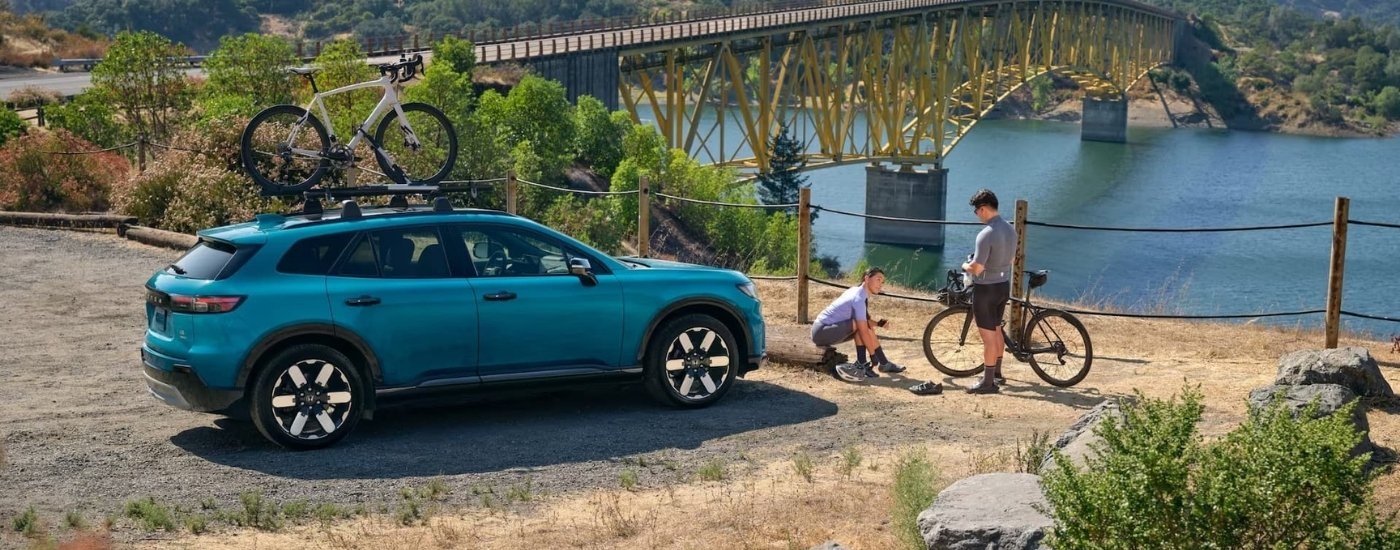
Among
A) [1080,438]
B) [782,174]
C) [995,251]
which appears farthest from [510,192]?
[782,174]

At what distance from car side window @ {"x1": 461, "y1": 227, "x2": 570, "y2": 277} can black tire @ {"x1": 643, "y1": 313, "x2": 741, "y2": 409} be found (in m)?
0.94

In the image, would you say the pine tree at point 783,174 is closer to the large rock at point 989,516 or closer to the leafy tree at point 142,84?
the leafy tree at point 142,84

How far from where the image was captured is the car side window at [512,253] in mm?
10383

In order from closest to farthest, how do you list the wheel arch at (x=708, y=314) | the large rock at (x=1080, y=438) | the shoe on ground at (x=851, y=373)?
the large rock at (x=1080, y=438)
the wheel arch at (x=708, y=314)
the shoe on ground at (x=851, y=373)

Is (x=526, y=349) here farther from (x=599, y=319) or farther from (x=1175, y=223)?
(x=1175, y=223)

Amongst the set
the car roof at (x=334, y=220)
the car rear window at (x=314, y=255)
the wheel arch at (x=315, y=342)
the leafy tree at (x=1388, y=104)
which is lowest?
the wheel arch at (x=315, y=342)

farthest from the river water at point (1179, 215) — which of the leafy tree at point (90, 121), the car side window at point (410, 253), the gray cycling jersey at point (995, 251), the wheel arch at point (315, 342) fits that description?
the leafy tree at point (90, 121)

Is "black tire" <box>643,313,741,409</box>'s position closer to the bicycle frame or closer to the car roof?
the car roof

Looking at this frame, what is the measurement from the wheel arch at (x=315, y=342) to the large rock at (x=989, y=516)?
13.3 feet

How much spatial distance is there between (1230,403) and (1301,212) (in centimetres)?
5977

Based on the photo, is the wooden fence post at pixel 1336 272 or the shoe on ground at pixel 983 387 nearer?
the shoe on ground at pixel 983 387

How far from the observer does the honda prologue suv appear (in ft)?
31.3

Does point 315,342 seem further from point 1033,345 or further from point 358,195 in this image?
point 1033,345

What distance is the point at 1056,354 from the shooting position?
12750 mm
